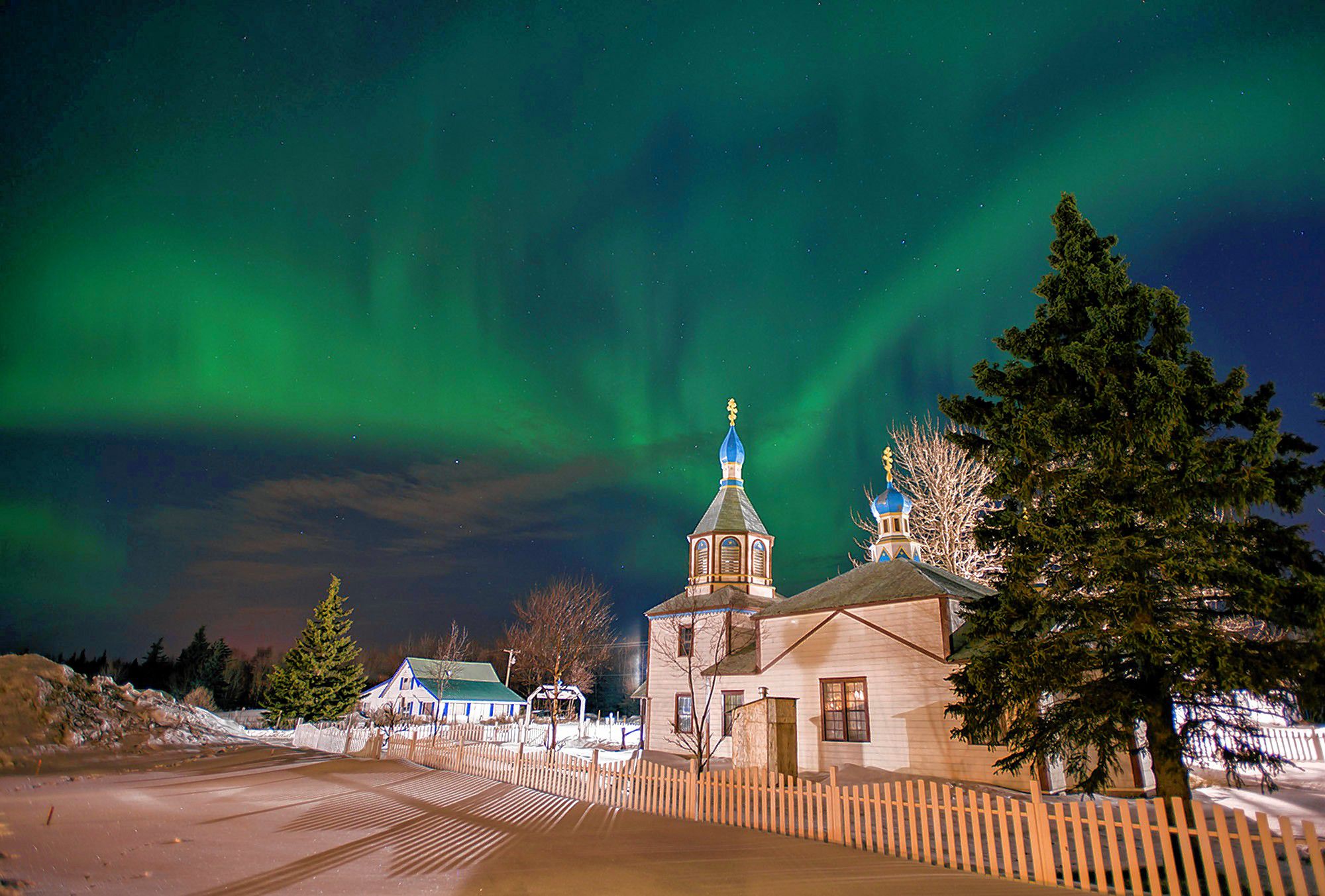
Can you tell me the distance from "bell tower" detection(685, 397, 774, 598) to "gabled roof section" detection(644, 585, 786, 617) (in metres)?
0.62

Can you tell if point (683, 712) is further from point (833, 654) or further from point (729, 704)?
point (833, 654)

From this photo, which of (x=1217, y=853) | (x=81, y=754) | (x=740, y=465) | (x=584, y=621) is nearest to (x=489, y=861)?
(x=1217, y=853)

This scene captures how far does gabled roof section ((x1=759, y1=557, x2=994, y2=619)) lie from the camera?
2270cm

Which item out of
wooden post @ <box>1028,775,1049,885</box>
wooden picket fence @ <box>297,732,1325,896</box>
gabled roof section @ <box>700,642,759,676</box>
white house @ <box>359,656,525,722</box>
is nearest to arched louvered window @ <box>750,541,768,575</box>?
gabled roof section @ <box>700,642,759,676</box>

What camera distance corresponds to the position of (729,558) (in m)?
35.9

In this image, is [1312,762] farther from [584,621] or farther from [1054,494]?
[584,621]

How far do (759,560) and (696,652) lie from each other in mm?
6543

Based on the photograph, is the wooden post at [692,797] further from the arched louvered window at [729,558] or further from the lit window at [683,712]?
the arched louvered window at [729,558]

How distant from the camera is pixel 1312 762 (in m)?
22.7

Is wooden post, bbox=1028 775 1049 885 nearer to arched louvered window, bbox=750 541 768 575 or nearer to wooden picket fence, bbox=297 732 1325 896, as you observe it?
wooden picket fence, bbox=297 732 1325 896

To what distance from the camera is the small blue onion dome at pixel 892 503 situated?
3397cm

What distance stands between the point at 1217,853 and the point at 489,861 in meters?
12.1

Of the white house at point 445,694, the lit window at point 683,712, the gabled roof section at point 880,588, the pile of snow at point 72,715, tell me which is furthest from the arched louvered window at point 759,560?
the white house at point 445,694

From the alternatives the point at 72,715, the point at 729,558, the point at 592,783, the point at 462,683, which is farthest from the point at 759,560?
the point at 462,683
